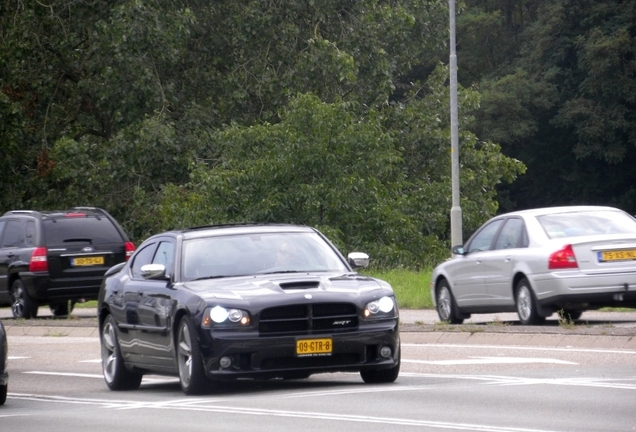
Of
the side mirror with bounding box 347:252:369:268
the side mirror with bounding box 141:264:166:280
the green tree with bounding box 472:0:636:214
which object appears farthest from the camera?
the green tree with bounding box 472:0:636:214

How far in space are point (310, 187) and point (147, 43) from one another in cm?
739

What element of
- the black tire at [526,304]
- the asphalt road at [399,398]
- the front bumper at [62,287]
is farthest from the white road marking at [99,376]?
the front bumper at [62,287]

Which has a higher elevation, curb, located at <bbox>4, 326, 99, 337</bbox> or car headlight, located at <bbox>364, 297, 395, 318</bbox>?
car headlight, located at <bbox>364, 297, 395, 318</bbox>

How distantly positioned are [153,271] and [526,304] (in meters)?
6.44

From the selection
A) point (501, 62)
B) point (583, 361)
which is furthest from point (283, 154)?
point (501, 62)

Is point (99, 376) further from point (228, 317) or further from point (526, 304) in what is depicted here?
point (526, 304)

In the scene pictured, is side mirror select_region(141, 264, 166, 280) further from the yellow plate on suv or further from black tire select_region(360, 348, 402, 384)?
the yellow plate on suv

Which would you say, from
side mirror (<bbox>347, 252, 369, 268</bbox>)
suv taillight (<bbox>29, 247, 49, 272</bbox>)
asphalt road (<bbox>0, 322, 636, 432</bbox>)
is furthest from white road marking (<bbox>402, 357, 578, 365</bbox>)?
suv taillight (<bbox>29, 247, 49, 272</bbox>)

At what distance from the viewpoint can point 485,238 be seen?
18.8 m

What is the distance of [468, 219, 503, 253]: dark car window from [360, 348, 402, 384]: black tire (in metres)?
6.92

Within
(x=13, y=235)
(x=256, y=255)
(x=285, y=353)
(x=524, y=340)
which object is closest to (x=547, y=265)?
(x=524, y=340)

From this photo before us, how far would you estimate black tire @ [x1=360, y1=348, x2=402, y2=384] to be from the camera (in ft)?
38.4

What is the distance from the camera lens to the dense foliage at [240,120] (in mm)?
36656

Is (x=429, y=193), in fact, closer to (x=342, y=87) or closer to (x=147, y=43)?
(x=342, y=87)
